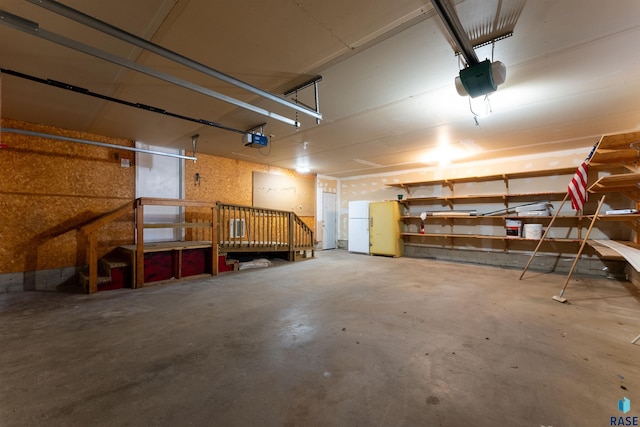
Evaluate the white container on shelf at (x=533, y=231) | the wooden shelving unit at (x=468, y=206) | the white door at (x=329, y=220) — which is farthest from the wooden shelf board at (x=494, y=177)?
the white door at (x=329, y=220)

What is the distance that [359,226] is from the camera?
329 inches

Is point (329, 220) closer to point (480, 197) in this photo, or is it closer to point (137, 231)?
point (480, 197)

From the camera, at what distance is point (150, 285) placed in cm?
434

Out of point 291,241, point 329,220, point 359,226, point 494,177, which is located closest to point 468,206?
point 494,177

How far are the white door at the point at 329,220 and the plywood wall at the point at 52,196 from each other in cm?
578

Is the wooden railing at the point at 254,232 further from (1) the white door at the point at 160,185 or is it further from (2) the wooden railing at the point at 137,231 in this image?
(1) the white door at the point at 160,185

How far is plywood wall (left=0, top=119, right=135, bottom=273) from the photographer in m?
4.05

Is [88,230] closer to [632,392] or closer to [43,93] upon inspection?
[43,93]

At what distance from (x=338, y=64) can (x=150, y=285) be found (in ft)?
14.5

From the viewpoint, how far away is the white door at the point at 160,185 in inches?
211

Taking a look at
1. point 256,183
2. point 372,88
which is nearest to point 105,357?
point 372,88

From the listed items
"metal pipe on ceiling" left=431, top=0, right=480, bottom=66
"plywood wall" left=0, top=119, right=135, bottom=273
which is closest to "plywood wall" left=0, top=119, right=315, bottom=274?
"plywood wall" left=0, top=119, right=135, bottom=273

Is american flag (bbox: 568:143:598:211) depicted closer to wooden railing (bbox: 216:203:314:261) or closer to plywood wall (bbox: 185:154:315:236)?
wooden railing (bbox: 216:203:314:261)

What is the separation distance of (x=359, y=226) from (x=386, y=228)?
1001 millimetres
